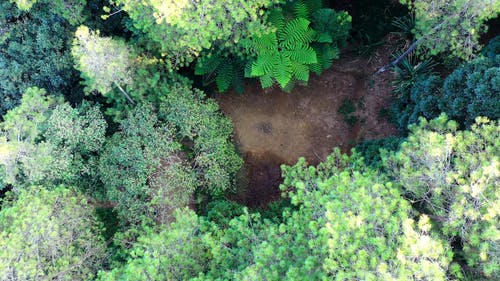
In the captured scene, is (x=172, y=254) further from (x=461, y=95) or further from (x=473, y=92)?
(x=473, y=92)

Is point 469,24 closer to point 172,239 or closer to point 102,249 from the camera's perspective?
point 172,239

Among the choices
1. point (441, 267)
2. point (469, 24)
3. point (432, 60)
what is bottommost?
point (441, 267)

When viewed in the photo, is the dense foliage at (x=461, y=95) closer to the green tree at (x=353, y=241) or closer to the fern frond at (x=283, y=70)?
the green tree at (x=353, y=241)

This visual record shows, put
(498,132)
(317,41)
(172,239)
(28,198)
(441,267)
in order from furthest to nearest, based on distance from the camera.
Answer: (317,41) < (28,198) < (172,239) < (498,132) < (441,267)

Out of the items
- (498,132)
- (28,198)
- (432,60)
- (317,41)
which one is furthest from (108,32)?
(498,132)

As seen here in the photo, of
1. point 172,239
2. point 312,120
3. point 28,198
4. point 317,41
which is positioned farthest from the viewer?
point 312,120

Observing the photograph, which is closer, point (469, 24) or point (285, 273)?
point (285, 273)

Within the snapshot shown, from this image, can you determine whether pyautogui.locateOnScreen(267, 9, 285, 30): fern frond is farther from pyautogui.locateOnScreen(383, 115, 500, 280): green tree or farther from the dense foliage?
pyautogui.locateOnScreen(383, 115, 500, 280): green tree

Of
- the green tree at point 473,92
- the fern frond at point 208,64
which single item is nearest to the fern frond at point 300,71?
the fern frond at point 208,64
